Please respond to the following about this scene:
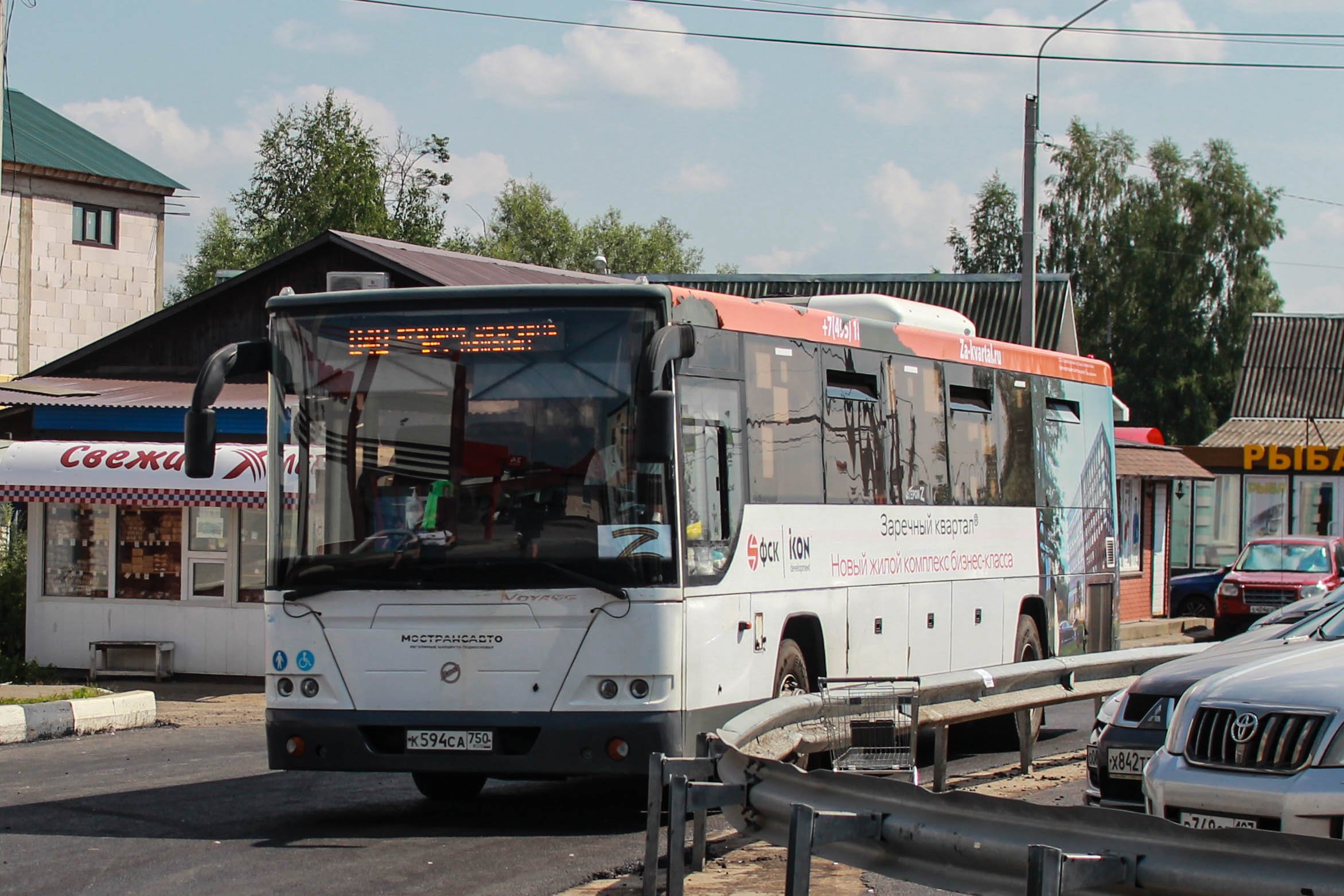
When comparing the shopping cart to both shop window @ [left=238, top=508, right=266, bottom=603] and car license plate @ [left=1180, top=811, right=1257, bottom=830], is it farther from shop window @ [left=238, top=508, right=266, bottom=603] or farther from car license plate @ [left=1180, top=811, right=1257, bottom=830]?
shop window @ [left=238, top=508, right=266, bottom=603]

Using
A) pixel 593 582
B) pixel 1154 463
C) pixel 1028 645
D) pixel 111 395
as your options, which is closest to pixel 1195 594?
pixel 1154 463

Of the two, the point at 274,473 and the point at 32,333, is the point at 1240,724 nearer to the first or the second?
the point at 274,473

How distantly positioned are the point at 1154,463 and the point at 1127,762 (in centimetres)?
2290

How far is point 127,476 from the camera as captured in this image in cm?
1853

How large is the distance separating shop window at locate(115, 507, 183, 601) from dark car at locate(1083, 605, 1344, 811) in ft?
42.4

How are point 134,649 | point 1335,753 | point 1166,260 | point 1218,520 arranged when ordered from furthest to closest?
point 1166,260 → point 1218,520 → point 134,649 → point 1335,753

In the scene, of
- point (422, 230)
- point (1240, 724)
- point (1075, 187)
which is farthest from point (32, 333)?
point (1240, 724)

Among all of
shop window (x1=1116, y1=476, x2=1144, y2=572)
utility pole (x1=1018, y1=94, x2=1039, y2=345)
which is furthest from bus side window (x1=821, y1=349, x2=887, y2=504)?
shop window (x1=1116, y1=476, x2=1144, y2=572)

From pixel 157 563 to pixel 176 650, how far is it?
3.37ft

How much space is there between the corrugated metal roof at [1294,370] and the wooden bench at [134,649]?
39087mm

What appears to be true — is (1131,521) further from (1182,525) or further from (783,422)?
(783,422)

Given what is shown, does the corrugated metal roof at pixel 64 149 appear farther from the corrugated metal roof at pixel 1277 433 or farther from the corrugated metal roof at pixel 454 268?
the corrugated metal roof at pixel 1277 433

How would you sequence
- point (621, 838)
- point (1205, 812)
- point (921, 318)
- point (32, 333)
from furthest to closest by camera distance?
point (32, 333) → point (921, 318) → point (621, 838) → point (1205, 812)

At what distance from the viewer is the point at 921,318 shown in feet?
44.4
